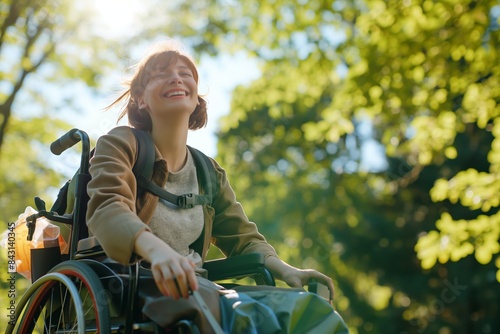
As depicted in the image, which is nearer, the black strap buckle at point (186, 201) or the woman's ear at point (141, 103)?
the black strap buckle at point (186, 201)

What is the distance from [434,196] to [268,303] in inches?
146

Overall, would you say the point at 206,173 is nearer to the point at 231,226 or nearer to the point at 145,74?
the point at 231,226

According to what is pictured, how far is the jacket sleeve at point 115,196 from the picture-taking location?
2.21 m

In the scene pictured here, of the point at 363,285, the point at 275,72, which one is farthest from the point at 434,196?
the point at 363,285

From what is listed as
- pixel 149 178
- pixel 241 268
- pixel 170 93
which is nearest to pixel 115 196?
pixel 149 178

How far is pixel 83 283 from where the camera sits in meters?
2.46

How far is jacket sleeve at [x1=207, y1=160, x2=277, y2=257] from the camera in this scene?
9.55ft

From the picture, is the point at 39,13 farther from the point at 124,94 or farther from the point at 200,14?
the point at 124,94

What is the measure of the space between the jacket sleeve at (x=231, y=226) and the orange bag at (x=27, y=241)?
611mm

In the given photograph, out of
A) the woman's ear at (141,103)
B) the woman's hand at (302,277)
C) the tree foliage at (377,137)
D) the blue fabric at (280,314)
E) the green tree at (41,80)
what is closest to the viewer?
the blue fabric at (280,314)

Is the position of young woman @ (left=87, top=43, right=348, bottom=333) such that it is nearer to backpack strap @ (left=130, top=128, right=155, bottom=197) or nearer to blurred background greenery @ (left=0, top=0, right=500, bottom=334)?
backpack strap @ (left=130, top=128, right=155, bottom=197)

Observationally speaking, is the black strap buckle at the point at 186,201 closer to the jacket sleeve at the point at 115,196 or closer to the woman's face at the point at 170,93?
the jacket sleeve at the point at 115,196

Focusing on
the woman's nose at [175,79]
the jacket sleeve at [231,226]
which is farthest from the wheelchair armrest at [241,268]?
the woman's nose at [175,79]

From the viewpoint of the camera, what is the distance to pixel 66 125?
12.4 m
